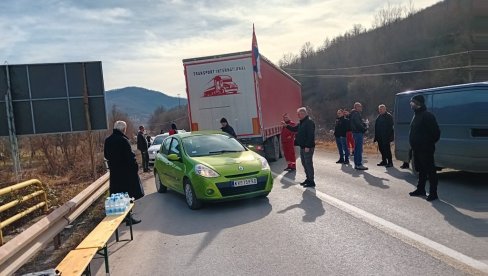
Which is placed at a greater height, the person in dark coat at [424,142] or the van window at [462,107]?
the van window at [462,107]

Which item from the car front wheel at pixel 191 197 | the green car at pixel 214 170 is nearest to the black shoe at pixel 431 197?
the green car at pixel 214 170

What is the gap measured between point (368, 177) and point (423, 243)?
19.2ft

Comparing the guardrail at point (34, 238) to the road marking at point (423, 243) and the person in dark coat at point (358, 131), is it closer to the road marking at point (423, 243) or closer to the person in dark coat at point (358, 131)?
the road marking at point (423, 243)

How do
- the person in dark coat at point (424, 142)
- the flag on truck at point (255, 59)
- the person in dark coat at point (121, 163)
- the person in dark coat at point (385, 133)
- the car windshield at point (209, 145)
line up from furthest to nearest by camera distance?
the flag on truck at point (255, 59), the person in dark coat at point (385, 133), the car windshield at point (209, 145), the person in dark coat at point (424, 142), the person in dark coat at point (121, 163)

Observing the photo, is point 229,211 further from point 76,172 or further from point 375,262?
point 76,172

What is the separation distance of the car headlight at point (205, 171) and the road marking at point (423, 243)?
2303mm

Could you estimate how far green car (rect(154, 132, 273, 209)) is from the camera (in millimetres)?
8352

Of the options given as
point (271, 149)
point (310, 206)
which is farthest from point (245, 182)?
point (271, 149)

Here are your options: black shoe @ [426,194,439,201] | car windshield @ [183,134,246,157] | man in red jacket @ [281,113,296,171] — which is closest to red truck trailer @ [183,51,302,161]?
man in red jacket @ [281,113,296,171]

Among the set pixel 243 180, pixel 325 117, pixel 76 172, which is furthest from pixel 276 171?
pixel 325 117

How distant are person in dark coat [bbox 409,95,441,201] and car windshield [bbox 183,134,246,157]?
3614 millimetres

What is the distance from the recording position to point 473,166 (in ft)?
28.8

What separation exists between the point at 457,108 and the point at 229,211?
17.0 feet

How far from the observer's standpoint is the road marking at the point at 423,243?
451cm
